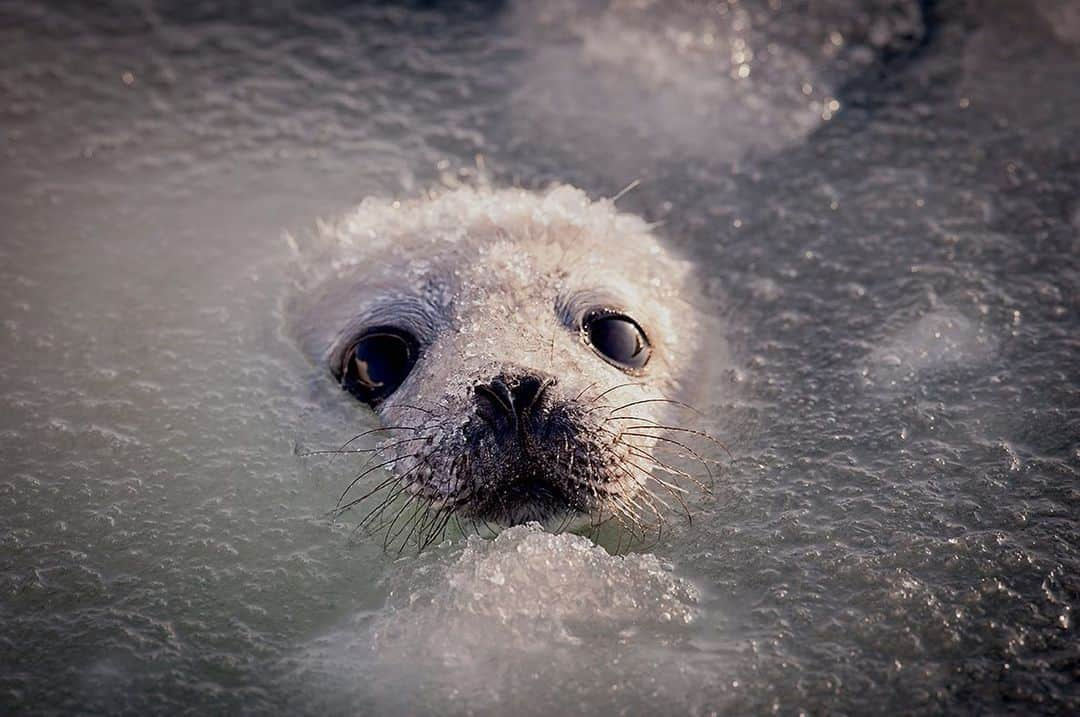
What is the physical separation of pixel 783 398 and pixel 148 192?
2.74m

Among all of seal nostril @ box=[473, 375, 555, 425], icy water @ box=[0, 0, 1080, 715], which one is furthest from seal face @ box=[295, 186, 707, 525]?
icy water @ box=[0, 0, 1080, 715]

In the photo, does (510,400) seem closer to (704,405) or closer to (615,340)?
(615,340)

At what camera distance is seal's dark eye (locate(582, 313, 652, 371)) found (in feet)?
12.3

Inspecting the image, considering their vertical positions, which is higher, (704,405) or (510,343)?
(510,343)

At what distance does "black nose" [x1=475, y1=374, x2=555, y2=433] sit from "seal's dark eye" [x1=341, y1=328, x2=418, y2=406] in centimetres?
60

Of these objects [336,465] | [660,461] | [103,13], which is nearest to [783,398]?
[660,461]

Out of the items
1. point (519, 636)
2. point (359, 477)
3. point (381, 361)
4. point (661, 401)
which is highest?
point (381, 361)

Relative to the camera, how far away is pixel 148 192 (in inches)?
194

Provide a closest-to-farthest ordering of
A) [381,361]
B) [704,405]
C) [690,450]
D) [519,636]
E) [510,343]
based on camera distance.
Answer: [519,636] → [510,343] → [690,450] → [381,361] → [704,405]

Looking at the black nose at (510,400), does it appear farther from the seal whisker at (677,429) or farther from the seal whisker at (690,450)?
the seal whisker at (690,450)

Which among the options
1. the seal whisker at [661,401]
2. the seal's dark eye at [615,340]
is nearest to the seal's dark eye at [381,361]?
→ the seal's dark eye at [615,340]

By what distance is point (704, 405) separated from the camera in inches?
151

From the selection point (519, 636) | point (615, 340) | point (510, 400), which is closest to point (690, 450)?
point (615, 340)

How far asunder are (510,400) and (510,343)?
0.34 m
